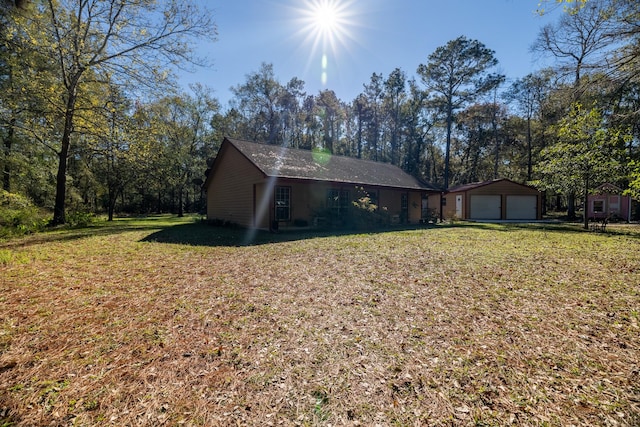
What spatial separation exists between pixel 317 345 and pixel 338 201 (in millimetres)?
12560

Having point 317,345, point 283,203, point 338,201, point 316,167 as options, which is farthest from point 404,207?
point 317,345

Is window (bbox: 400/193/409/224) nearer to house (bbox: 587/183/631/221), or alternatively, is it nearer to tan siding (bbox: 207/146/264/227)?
tan siding (bbox: 207/146/264/227)

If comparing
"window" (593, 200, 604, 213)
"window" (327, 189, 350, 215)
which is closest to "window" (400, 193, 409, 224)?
"window" (327, 189, 350, 215)

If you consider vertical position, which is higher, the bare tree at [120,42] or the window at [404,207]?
the bare tree at [120,42]

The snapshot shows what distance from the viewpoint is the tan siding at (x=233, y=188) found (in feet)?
45.1

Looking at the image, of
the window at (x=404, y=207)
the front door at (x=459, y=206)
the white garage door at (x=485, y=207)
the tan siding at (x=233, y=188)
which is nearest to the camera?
the tan siding at (x=233, y=188)

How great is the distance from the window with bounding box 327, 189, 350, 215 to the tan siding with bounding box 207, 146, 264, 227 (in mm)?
4098

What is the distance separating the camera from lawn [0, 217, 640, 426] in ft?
6.93

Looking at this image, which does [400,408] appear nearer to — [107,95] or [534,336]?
[534,336]

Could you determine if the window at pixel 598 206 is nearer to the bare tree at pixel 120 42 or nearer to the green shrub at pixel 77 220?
the bare tree at pixel 120 42

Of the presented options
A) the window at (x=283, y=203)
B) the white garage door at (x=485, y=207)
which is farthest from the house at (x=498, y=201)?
the window at (x=283, y=203)

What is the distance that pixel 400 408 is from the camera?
2.14 m

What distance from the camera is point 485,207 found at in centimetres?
2377

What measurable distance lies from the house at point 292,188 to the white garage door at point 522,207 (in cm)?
1054
